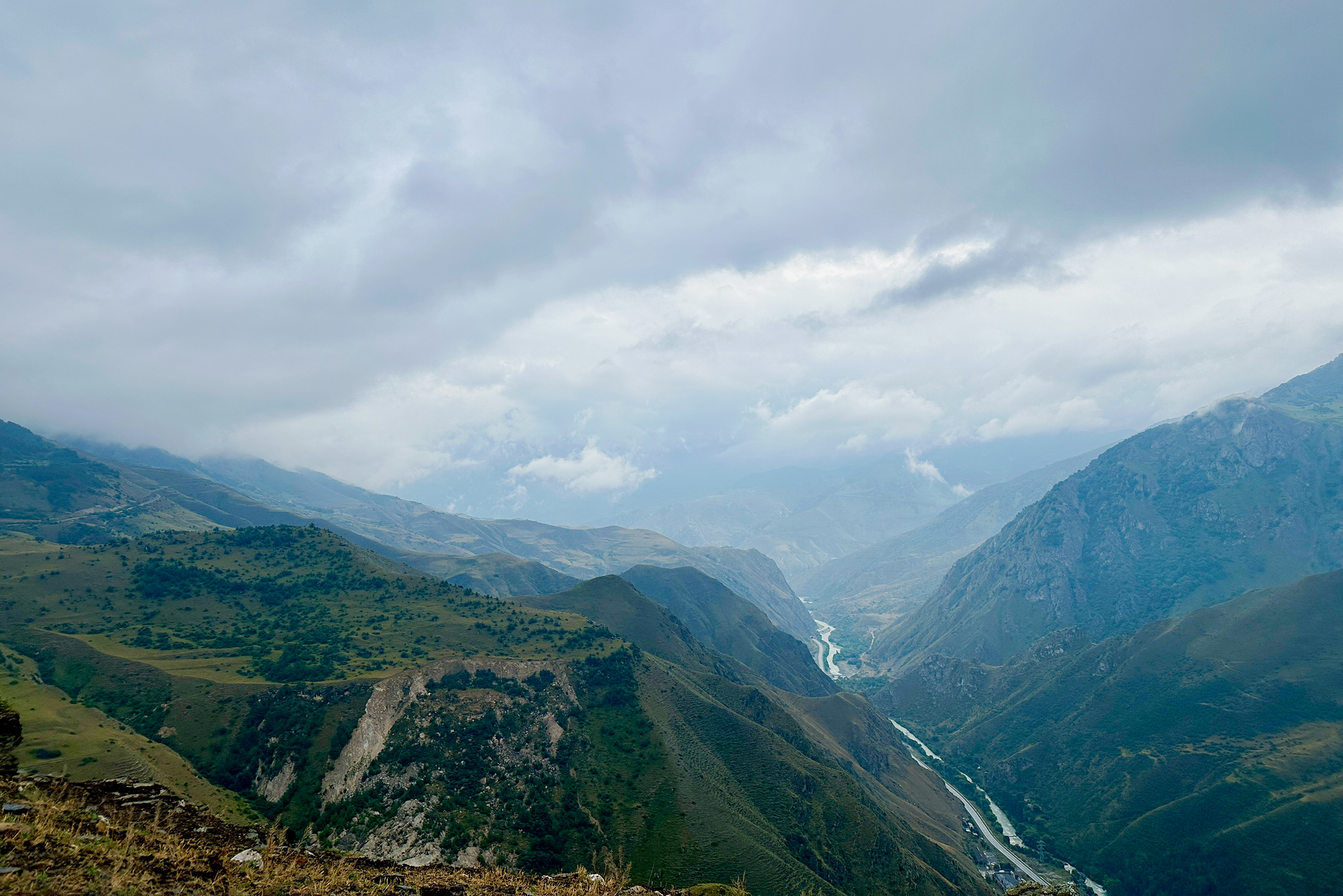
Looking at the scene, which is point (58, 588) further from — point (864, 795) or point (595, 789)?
point (864, 795)

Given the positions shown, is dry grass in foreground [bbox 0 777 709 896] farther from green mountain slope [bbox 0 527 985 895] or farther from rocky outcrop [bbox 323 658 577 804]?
rocky outcrop [bbox 323 658 577 804]

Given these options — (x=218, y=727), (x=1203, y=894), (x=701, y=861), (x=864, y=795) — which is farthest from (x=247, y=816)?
(x=1203, y=894)

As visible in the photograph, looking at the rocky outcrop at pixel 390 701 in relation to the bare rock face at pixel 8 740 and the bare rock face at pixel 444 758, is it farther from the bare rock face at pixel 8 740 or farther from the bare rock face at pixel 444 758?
the bare rock face at pixel 8 740

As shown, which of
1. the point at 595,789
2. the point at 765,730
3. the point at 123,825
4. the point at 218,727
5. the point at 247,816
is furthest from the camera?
the point at 765,730

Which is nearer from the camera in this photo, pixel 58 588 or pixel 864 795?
pixel 864 795

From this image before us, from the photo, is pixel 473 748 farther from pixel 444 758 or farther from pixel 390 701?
pixel 390 701

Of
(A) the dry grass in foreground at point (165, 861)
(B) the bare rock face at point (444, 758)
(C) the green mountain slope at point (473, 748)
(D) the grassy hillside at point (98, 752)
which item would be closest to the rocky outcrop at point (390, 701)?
(B) the bare rock face at point (444, 758)

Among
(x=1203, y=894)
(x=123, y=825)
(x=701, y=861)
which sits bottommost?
(x=1203, y=894)

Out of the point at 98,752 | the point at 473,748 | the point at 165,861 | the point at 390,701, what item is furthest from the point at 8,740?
the point at 390,701
